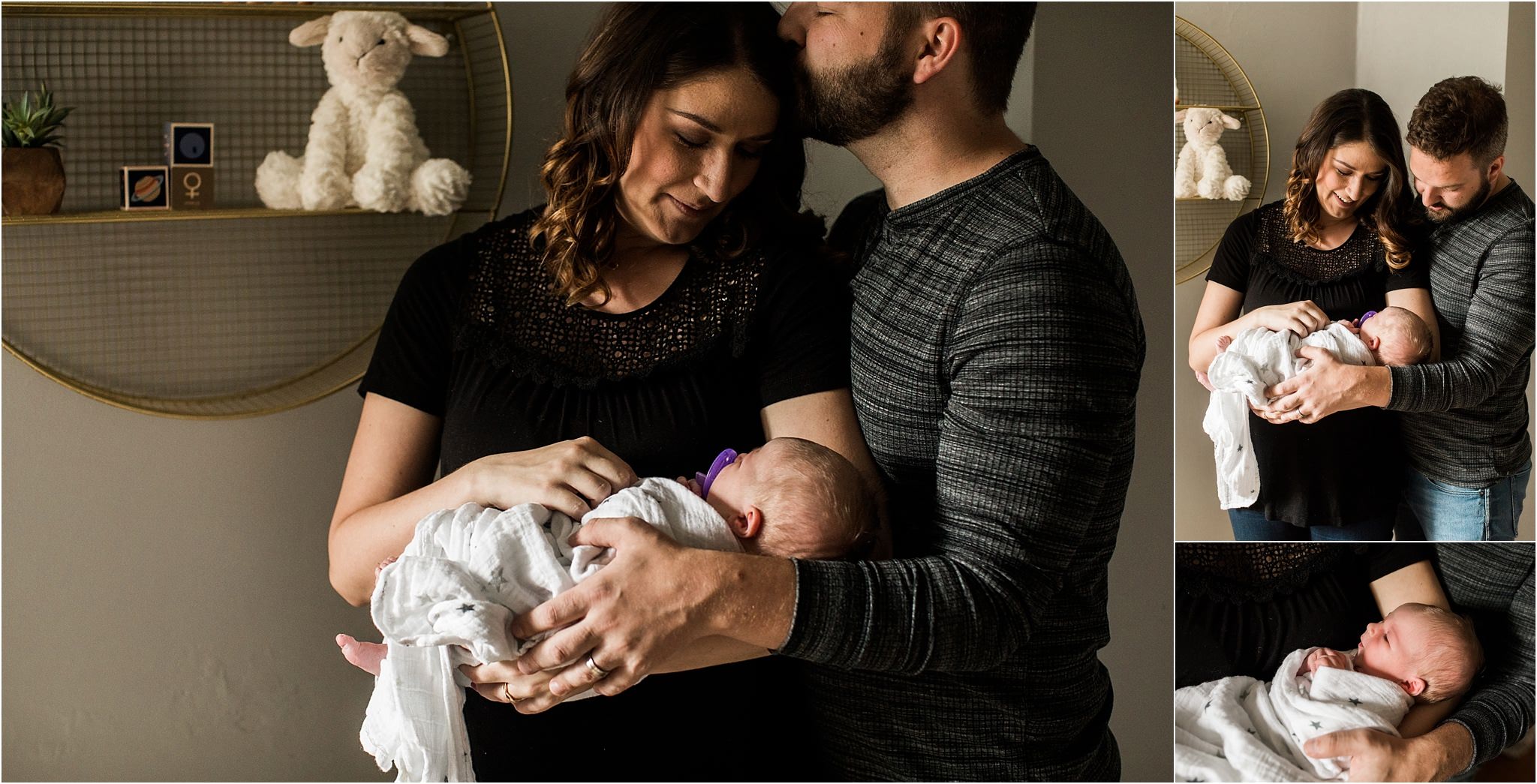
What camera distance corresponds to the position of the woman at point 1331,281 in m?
1.50

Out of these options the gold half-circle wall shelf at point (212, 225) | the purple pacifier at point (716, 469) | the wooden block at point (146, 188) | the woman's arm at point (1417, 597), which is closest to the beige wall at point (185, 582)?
the gold half-circle wall shelf at point (212, 225)

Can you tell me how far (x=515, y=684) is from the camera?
3.84 ft

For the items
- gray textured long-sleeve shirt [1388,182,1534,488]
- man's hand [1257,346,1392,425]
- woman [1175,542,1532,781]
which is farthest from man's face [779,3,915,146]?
woman [1175,542,1532,781]

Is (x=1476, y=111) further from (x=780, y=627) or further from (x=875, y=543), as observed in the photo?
(x=780, y=627)

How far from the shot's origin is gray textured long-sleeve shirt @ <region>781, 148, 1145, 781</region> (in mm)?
1213

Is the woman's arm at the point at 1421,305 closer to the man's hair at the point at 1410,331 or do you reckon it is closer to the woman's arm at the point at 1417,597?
the man's hair at the point at 1410,331

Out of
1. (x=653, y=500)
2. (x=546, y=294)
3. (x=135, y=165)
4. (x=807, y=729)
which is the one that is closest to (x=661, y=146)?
(x=546, y=294)

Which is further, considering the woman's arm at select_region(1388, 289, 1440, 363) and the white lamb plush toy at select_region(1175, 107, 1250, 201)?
the white lamb plush toy at select_region(1175, 107, 1250, 201)

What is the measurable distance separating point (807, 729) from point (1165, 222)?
3.31 ft

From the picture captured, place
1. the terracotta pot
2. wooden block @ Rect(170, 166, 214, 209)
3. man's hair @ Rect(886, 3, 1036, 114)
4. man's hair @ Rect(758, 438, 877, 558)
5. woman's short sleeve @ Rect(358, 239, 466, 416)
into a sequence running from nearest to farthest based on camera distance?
man's hair @ Rect(758, 438, 877, 558), man's hair @ Rect(886, 3, 1036, 114), woman's short sleeve @ Rect(358, 239, 466, 416), the terracotta pot, wooden block @ Rect(170, 166, 214, 209)

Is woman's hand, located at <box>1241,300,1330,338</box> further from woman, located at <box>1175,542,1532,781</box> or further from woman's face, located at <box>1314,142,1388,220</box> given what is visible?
woman, located at <box>1175,542,1532,781</box>

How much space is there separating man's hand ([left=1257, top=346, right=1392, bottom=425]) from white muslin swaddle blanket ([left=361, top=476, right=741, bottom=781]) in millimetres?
837

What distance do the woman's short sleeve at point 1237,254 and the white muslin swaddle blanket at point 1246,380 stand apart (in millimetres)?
82

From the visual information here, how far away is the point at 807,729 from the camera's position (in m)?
1.54
